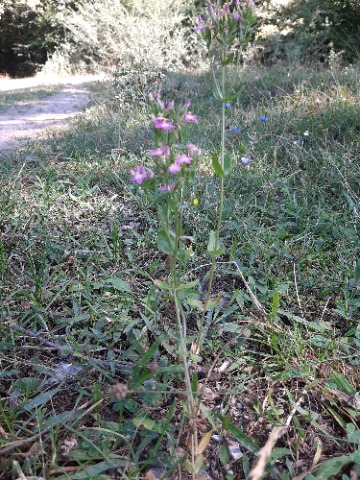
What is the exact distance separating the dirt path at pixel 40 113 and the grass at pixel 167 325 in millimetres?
1592

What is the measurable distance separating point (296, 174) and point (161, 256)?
1.18 metres

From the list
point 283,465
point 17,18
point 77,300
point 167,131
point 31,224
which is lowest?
point 283,465

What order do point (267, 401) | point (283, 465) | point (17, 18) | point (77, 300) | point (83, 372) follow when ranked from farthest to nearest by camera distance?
point (17, 18), point (77, 300), point (83, 372), point (267, 401), point (283, 465)

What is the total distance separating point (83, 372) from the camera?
140cm

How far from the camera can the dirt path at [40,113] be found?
13.9 ft

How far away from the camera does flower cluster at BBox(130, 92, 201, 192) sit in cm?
102

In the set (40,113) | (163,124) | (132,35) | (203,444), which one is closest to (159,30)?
(132,35)

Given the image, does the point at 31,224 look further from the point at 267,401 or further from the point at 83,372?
the point at 267,401

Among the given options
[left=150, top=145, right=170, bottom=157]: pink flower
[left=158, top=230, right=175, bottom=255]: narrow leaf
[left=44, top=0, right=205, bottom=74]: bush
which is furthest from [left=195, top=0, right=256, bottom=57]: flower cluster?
[left=44, top=0, right=205, bottom=74]: bush

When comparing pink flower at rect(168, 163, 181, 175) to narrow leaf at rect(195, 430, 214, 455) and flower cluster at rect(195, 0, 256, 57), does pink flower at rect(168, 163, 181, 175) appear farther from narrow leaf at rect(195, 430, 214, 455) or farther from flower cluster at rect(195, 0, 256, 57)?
narrow leaf at rect(195, 430, 214, 455)

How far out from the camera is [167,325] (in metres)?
1.55

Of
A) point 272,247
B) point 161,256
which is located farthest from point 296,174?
point 161,256

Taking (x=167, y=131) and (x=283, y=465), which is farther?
(x=283, y=465)

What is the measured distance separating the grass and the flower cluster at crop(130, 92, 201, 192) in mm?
365
